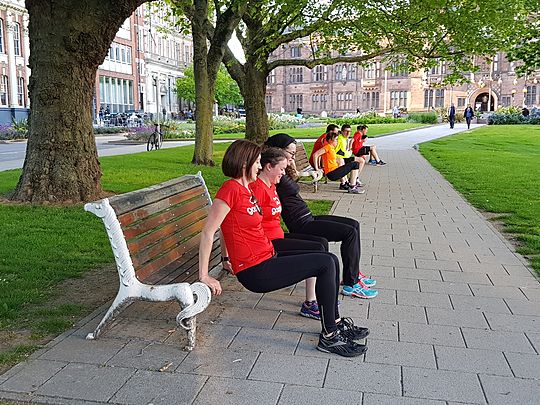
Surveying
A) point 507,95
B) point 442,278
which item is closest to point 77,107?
point 442,278

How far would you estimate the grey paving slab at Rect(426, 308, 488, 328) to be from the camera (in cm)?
483

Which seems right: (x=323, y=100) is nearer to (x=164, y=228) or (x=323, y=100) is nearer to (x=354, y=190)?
(x=354, y=190)

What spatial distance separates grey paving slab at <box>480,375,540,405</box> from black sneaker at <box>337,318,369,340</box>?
3.00ft

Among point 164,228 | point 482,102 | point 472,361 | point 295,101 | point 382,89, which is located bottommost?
point 472,361

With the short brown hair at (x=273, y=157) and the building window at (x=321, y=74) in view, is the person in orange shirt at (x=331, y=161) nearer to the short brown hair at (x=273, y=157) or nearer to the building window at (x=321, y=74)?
the short brown hair at (x=273, y=157)

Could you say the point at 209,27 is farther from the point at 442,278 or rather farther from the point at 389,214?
the point at 442,278

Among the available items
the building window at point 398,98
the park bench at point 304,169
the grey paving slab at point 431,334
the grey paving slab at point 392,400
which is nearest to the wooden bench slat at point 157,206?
the grey paving slab at point 392,400

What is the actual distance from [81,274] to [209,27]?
12731 millimetres

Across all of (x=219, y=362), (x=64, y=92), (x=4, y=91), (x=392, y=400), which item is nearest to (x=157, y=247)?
(x=219, y=362)

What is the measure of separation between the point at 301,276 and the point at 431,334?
1155 mm

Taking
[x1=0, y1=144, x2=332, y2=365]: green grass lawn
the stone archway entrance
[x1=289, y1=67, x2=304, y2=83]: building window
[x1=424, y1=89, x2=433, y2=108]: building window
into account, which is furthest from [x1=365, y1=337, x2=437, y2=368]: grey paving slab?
[x1=289, y1=67, x2=304, y2=83]: building window

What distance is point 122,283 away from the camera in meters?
4.30

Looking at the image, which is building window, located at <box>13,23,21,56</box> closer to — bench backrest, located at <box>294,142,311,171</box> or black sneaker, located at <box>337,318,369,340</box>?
bench backrest, located at <box>294,142,311,171</box>

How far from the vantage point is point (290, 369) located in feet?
12.8
